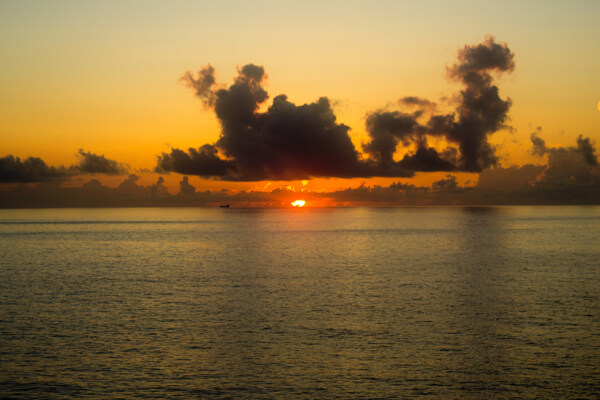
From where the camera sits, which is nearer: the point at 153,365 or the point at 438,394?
the point at 438,394

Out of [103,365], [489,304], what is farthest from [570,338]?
[103,365]

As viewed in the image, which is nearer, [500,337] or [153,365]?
[153,365]

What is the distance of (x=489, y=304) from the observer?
4431 cm

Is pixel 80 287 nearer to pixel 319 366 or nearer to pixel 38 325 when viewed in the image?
pixel 38 325

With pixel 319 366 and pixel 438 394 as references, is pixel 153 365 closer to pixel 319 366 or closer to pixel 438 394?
pixel 319 366

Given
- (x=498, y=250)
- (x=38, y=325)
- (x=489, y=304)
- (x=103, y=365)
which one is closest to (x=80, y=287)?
(x=38, y=325)

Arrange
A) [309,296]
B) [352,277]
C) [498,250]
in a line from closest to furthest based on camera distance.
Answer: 1. [309,296]
2. [352,277]
3. [498,250]

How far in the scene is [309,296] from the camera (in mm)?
48062

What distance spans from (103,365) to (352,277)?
36876 mm

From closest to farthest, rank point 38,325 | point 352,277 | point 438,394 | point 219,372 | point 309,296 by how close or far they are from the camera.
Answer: point 438,394
point 219,372
point 38,325
point 309,296
point 352,277

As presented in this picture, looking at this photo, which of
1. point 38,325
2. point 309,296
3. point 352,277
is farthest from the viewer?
point 352,277

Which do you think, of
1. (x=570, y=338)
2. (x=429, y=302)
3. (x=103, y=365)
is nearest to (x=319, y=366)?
(x=103, y=365)

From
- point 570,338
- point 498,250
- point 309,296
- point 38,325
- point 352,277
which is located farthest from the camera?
point 498,250

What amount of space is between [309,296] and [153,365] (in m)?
21.5
